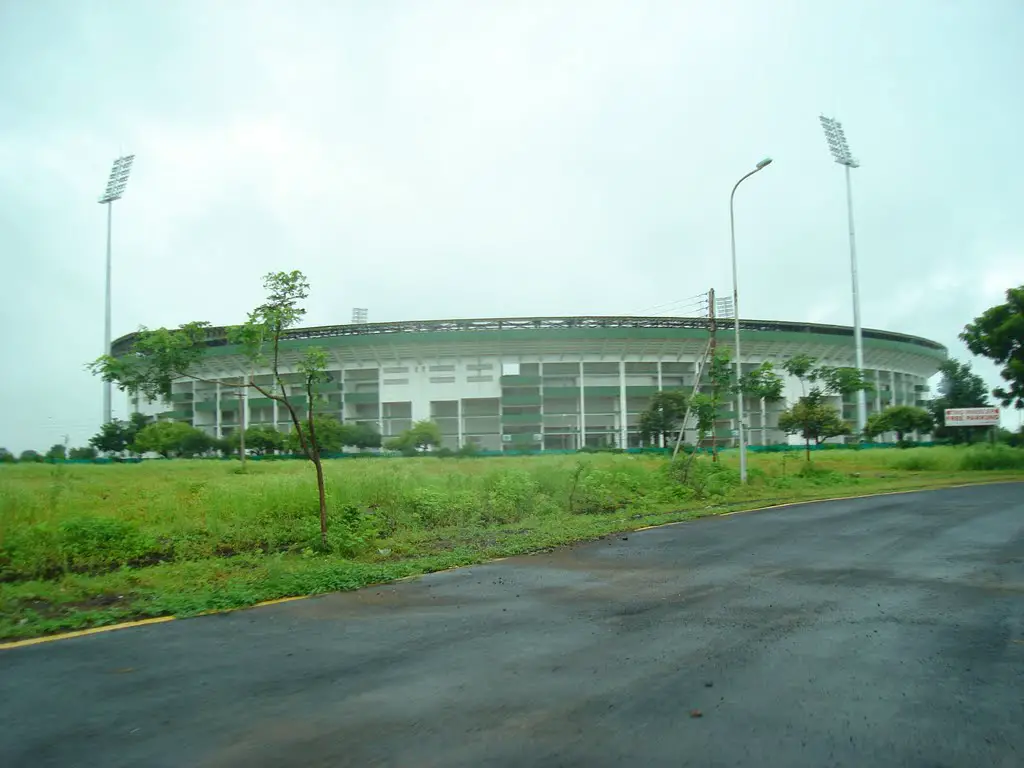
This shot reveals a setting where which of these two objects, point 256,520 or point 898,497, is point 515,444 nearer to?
point 898,497

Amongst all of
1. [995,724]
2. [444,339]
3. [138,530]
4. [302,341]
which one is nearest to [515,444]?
[444,339]

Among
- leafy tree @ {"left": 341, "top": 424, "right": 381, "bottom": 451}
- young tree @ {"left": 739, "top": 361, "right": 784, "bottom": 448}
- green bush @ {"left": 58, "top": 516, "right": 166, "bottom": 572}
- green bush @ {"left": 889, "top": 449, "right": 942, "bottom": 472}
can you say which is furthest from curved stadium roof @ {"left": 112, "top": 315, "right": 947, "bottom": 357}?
green bush @ {"left": 58, "top": 516, "right": 166, "bottom": 572}

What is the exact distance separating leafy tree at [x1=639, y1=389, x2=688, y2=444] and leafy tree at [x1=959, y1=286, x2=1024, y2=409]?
880 inches

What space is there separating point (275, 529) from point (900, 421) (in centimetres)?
6629

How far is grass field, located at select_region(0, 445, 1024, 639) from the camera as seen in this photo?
7.48 metres

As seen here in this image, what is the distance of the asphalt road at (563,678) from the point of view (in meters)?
3.42

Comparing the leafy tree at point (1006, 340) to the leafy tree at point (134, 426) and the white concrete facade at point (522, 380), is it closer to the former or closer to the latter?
the white concrete facade at point (522, 380)

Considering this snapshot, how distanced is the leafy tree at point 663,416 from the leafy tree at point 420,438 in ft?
99.9

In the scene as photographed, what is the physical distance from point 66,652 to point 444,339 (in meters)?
46.7

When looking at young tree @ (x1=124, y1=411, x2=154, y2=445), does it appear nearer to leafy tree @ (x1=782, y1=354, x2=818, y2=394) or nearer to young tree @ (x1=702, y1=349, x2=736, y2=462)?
young tree @ (x1=702, y1=349, x2=736, y2=462)

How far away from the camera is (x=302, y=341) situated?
167 feet

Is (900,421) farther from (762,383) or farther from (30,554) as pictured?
(30,554)

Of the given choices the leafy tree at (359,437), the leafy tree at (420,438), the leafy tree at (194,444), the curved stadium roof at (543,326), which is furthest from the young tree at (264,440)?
the leafy tree at (420,438)

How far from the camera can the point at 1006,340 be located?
3034 cm
